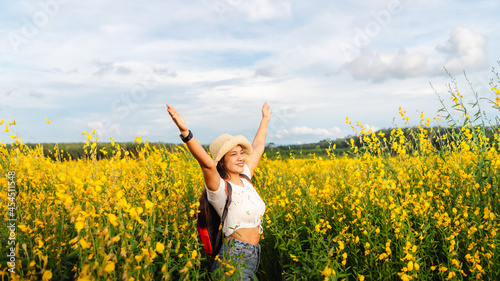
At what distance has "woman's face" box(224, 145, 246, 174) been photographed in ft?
11.3

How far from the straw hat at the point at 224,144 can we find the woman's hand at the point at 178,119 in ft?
1.86

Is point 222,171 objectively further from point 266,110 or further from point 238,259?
point 266,110

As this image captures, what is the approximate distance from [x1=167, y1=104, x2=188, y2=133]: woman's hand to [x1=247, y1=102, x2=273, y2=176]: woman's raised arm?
1.34m

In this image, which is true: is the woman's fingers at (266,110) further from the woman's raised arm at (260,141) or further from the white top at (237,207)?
the white top at (237,207)

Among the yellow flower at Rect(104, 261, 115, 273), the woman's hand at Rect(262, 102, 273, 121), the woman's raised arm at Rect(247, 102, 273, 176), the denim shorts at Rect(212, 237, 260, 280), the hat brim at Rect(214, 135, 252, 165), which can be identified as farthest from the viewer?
the woman's hand at Rect(262, 102, 273, 121)

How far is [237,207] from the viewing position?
320 centimetres

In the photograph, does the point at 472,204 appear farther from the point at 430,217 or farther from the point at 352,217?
the point at 352,217

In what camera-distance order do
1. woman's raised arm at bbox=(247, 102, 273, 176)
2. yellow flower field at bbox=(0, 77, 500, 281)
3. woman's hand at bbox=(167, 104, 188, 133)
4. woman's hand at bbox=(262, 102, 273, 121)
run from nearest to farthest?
yellow flower field at bbox=(0, 77, 500, 281) < woman's hand at bbox=(167, 104, 188, 133) < woman's raised arm at bbox=(247, 102, 273, 176) < woman's hand at bbox=(262, 102, 273, 121)

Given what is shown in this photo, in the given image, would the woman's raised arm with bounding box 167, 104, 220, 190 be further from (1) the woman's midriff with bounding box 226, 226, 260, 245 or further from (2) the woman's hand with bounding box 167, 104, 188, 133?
(1) the woman's midriff with bounding box 226, 226, 260, 245

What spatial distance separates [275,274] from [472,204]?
6.77 feet

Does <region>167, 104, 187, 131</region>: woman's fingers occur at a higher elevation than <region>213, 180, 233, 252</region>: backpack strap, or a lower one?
higher

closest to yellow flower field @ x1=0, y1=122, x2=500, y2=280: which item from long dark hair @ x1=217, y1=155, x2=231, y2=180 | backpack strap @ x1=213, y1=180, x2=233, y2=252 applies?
backpack strap @ x1=213, y1=180, x2=233, y2=252

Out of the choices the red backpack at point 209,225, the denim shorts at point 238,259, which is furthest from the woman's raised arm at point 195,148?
the denim shorts at point 238,259

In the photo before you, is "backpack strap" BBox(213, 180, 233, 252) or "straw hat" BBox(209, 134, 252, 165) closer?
"backpack strap" BBox(213, 180, 233, 252)
